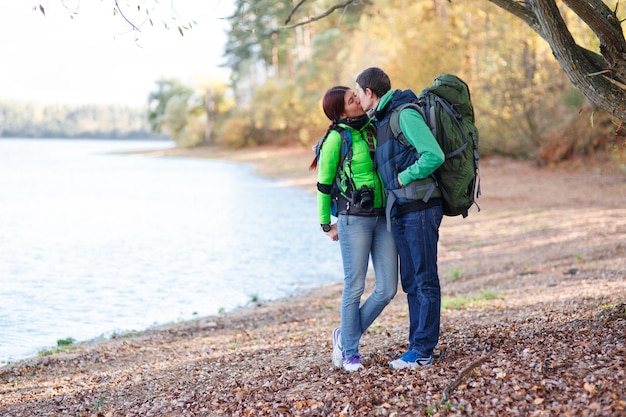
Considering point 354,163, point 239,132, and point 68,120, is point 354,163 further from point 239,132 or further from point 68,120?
point 68,120

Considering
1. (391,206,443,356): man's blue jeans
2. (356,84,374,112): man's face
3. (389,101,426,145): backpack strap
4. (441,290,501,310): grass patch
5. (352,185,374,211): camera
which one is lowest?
(441,290,501,310): grass patch

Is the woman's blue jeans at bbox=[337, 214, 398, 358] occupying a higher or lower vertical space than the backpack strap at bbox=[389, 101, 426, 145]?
lower

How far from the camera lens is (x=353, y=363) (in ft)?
15.8

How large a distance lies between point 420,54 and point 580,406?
25849mm

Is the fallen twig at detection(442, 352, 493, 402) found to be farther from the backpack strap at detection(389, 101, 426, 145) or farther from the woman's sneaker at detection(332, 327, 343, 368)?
the backpack strap at detection(389, 101, 426, 145)

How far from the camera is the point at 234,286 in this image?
455 inches

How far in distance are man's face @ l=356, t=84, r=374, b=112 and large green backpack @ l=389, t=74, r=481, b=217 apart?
209 millimetres

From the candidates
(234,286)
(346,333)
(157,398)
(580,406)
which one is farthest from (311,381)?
(234,286)

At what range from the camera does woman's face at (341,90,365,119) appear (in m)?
4.44

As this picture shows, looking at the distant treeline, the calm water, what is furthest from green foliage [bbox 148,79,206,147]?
the distant treeline

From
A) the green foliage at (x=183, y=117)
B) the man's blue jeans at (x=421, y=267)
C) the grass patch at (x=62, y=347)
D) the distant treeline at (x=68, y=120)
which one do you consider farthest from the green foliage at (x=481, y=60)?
the distant treeline at (x=68, y=120)

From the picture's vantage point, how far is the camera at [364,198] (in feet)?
14.4

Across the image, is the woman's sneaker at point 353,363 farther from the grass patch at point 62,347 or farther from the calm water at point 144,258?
the calm water at point 144,258

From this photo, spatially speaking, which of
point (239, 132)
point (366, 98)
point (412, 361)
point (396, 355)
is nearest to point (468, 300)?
point (396, 355)
